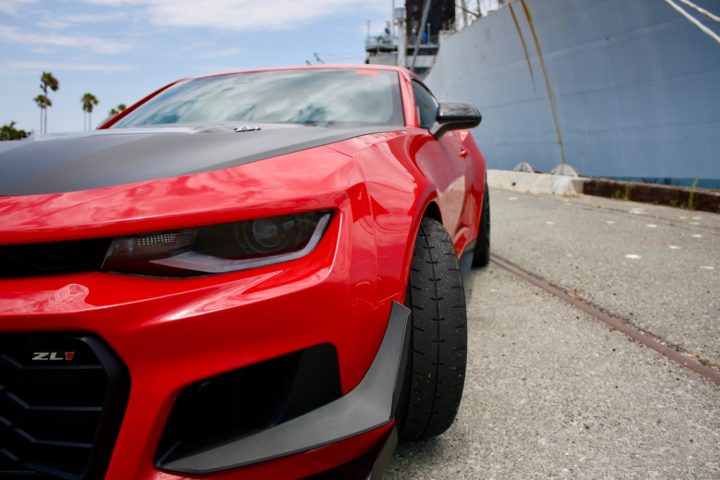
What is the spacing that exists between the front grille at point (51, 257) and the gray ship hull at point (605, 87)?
8.27 meters

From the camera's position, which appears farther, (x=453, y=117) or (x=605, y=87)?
(x=605, y=87)

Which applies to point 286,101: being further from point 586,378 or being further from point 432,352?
point 586,378

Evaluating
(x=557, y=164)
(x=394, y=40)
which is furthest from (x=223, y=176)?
(x=394, y=40)

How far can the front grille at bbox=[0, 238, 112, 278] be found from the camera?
1015mm

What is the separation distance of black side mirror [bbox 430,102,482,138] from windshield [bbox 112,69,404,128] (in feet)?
0.60

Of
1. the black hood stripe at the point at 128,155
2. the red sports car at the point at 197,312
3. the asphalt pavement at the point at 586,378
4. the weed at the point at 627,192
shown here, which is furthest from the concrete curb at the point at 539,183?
the red sports car at the point at 197,312

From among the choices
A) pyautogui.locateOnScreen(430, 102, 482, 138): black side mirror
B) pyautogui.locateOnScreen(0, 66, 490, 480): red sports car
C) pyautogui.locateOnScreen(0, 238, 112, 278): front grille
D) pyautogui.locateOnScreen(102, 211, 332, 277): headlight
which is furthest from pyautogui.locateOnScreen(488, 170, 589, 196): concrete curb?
pyautogui.locateOnScreen(0, 238, 112, 278): front grille

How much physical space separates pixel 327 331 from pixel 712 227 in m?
5.88

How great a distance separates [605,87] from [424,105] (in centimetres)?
758

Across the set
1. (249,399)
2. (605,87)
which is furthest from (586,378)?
(605,87)

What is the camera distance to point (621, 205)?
7461mm

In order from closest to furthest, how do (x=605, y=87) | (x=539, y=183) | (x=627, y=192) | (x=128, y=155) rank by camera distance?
(x=128, y=155) → (x=627, y=192) → (x=605, y=87) → (x=539, y=183)

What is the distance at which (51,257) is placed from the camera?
1.02m

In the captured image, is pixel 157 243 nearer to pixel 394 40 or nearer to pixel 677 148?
pixel 677 148
